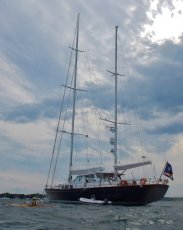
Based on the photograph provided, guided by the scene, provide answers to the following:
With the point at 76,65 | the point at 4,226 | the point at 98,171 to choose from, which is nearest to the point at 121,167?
the point at 98,171

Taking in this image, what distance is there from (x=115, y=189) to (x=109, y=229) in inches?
1032

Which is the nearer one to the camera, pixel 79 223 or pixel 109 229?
pixel 109 229

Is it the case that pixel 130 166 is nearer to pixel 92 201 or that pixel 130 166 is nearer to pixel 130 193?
pixel 130 193

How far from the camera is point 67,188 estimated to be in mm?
64500

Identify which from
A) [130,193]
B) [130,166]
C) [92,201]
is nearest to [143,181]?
[130,193]

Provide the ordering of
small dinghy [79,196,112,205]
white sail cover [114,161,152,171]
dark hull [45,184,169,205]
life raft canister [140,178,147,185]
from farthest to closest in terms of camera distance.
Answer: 1. white sail cover [114,161,152,171]
2. small dinghy [79,196,112,205]
3. life raft canister [140,178,147,185]
4. dark hull [45,184,169,205]

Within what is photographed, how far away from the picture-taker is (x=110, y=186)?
2194 inches

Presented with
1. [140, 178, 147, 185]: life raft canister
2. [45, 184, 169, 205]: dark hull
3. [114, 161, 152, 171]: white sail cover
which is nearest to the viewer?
[45, 184, 169, 205]: dark hull

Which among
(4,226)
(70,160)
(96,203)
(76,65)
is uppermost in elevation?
→ (76,65)

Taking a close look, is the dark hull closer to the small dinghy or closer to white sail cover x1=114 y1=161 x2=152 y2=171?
the small dinghy

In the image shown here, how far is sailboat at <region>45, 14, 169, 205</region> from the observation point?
54.1 meters

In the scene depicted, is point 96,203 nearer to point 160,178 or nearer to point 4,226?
point 160,178

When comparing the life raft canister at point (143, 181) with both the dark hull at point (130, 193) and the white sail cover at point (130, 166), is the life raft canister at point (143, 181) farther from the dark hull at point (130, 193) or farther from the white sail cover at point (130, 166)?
the white sail cover at point (130, 166)

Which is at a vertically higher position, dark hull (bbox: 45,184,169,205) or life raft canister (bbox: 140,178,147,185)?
life raft canister (bbox: 140,178,147,185)
